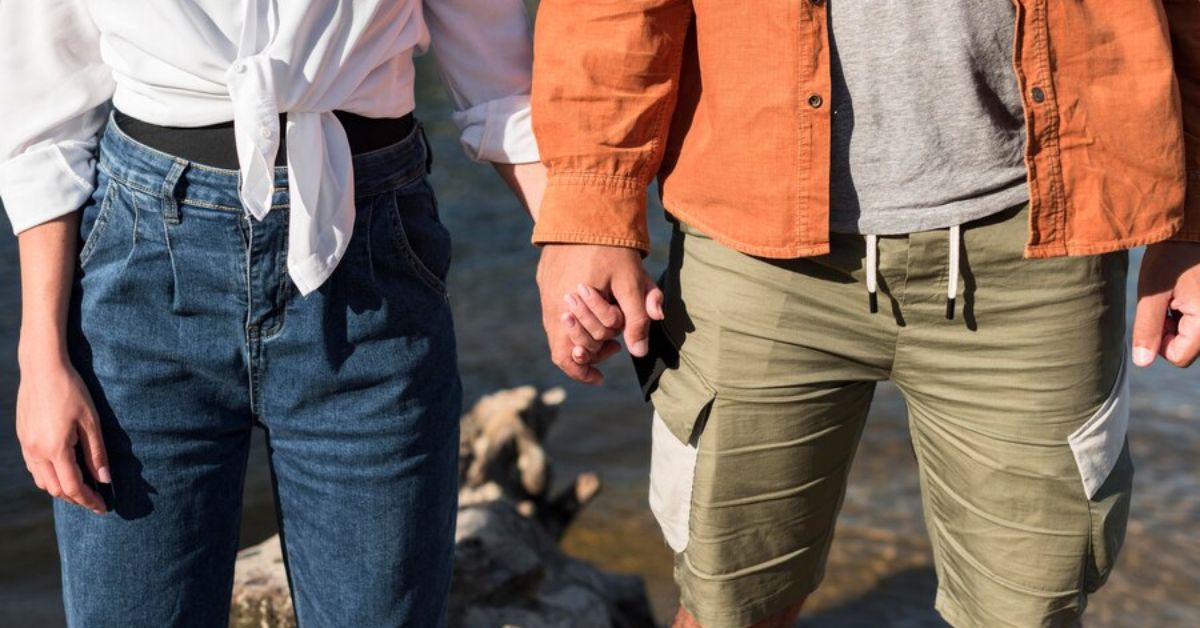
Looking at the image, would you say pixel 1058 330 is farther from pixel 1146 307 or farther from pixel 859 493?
pixel 859 493

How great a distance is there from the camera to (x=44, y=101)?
1.69 meters

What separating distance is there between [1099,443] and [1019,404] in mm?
125

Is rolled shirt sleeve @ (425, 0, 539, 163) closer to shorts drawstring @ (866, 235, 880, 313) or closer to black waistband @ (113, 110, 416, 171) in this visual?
black waistband @ (113, 110, 416, 171)

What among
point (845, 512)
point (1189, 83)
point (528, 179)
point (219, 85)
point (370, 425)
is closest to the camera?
point (219, 85)

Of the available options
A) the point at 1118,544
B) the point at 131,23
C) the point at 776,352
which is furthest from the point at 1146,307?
the point at 131,23

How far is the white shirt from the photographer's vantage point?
1608 mm

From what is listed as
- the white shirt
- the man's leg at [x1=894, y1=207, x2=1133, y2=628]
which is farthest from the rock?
the man's leg at [x1=894, y1=207, x2=1133, y2=628]

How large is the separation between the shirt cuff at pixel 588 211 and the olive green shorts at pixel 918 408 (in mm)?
131

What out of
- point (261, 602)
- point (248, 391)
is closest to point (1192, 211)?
point (248, 391)

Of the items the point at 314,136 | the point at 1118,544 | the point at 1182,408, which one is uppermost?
the point at 314,136

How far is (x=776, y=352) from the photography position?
193 cm

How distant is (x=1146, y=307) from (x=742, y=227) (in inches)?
24.1

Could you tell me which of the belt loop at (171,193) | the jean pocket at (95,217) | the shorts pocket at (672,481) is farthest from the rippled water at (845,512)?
the belt loop at (171,193)

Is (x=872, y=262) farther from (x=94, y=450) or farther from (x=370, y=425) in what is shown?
(x=94, y=450)
